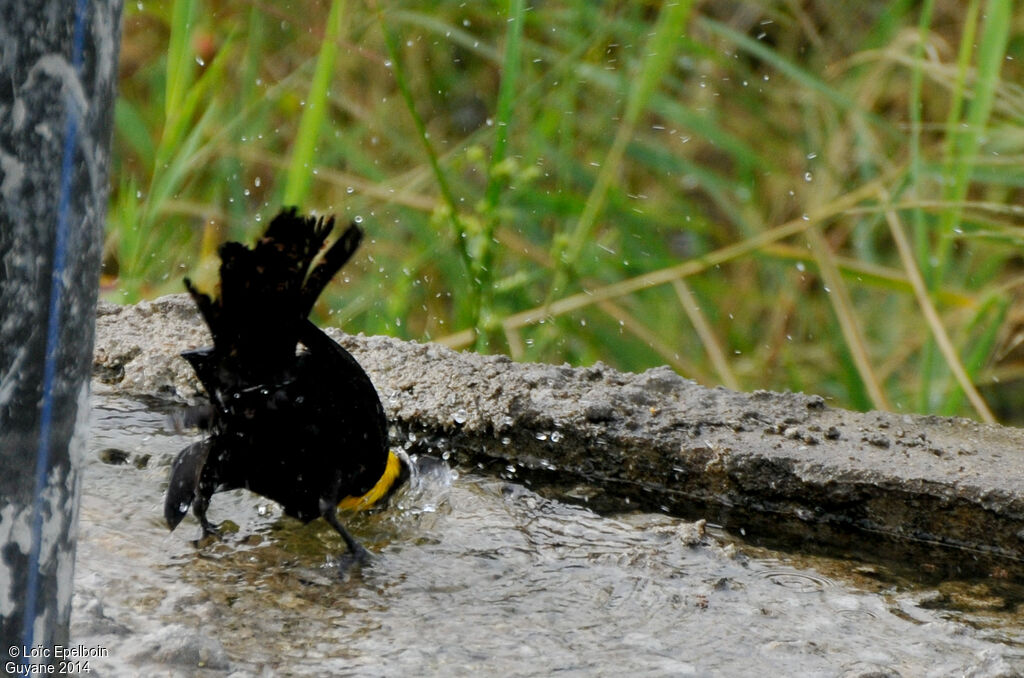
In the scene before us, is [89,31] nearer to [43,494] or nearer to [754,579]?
[43,494]

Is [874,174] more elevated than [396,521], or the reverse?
[874,174]

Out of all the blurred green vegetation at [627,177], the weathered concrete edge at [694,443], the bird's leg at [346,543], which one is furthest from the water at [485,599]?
the blurred green vegetation at [627,177]

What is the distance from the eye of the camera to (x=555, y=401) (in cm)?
276

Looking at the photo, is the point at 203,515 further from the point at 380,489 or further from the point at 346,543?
the point at 380,489

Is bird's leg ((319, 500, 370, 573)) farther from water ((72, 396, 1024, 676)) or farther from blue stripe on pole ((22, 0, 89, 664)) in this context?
blue stripe on pole ((22, 0, 89, 664))

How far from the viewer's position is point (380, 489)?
254 cm

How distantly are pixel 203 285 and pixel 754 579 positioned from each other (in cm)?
274

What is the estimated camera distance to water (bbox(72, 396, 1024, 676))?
6.09 ft

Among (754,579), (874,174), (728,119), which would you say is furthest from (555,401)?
(728,119)

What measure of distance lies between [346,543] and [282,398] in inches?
11.4

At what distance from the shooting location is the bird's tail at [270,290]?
2.06m

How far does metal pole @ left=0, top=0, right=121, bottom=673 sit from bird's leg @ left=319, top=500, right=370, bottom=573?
1024 millimetres

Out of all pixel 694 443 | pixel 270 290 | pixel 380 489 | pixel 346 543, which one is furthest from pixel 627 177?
pixel 270 290

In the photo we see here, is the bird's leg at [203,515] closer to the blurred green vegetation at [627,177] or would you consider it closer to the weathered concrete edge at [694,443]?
the weathered concrete edge at [694,443]
